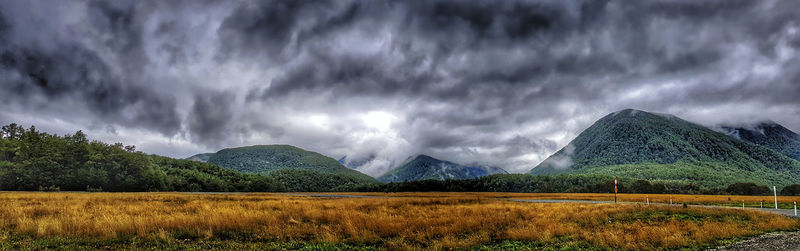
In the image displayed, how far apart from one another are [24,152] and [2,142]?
27.4 ft

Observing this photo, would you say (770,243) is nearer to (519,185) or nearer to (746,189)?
(746,189)

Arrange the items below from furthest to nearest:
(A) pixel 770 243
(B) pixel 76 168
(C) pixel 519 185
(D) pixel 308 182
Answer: (D) pixel 308 182 → (C) pixel 519 185 → (B) pixel 76 168 → (A) pixel 770 243

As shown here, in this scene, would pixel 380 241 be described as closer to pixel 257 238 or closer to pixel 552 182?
pixel 257 238

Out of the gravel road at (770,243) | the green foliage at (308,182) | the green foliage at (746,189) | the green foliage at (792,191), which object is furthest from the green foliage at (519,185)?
the gravel road at (770,243)

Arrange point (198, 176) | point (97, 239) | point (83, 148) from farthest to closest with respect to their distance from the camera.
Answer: point (198, 176) < point (83, 148) < point (97, 239)

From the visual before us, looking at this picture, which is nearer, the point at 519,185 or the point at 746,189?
the point at 746,189

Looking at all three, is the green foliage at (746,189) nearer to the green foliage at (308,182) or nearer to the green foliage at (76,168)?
the green foliage at (308,182)

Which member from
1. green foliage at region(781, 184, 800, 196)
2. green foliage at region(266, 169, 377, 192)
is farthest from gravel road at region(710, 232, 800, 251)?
green foliage at region(266, 169, 377, 192)

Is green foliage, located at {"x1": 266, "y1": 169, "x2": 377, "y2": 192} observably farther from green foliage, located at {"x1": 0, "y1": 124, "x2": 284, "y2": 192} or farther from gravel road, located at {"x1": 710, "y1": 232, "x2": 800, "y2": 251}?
gravel road, located at {"x1": 710, "y1": 232, "x2": 800, "y2": 251}

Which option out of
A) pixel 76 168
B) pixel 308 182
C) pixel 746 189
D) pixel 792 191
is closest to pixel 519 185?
pixel 746 189

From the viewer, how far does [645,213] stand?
25328 millimetres

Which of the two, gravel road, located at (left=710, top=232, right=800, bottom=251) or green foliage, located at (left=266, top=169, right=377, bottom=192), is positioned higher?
gravel road, located at (left=710, top=232, right=800, bottom=251)

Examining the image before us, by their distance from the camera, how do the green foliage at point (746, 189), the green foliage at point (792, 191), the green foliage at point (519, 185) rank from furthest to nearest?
the green foliage at point (519, 185) < the green foliage at point (792, 191) < the green foliage at point (746, 189)

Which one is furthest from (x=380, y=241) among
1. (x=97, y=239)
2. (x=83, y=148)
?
(x=83, y=148)
